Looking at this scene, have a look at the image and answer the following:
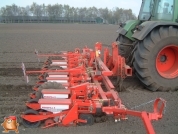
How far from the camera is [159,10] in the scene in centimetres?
544

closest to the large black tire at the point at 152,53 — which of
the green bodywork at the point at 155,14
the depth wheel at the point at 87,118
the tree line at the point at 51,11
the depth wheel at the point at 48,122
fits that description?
the green bodywork at the point at 155,14

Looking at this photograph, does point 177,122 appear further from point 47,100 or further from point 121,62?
point 47,100

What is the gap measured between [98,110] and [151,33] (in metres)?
2.09

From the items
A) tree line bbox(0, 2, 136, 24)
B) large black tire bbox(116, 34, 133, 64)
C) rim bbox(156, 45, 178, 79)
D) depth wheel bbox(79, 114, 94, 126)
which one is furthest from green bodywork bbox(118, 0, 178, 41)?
tree line bbox(0, 2, 136, 24)

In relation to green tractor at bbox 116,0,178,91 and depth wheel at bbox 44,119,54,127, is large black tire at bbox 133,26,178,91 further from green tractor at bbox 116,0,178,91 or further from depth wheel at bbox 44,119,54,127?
depth wheel at bbox 44,119,54,127

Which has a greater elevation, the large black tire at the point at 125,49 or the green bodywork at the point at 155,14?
the green bodywork at the point at 155,14

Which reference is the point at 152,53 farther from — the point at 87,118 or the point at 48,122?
the point at 48,122

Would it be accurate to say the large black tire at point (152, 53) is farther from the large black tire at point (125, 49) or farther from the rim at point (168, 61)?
the large black tire at point (125, 49)

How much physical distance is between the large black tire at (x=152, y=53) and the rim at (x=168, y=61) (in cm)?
31

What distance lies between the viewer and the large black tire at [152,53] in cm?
457

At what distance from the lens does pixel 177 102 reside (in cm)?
431

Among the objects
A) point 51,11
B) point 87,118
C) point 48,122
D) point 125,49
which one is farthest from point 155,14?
point 51,11

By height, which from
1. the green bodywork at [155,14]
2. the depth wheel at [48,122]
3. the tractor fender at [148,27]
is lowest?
the depth wheel at [48,122]

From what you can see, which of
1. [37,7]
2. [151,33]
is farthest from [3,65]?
[37,7]
